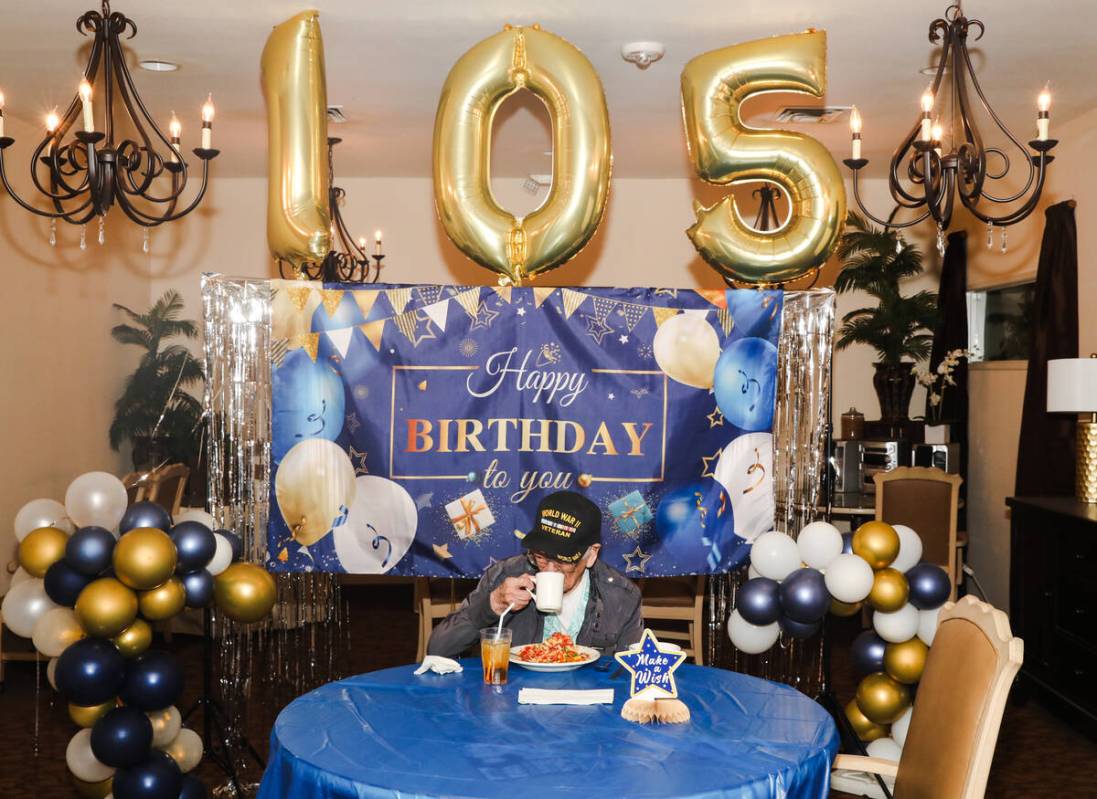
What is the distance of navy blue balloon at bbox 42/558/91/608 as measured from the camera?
369 centimetres

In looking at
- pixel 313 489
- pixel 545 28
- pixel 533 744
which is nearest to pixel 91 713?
pixel 313 489

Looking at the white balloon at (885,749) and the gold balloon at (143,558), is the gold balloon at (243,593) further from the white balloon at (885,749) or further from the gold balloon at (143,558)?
the white balloon at (885,749)

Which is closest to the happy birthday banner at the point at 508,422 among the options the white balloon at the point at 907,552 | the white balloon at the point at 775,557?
the white balloon at the point at 775,557

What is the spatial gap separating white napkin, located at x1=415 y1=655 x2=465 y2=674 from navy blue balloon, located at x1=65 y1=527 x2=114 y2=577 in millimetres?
1287

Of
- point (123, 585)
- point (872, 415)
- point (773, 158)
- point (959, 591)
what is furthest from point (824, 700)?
point (872, 415)

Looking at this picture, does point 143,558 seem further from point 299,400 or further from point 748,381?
point 748,381

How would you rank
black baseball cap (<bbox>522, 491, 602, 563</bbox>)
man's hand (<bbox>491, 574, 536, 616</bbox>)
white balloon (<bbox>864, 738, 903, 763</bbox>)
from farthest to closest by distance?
white balloon (<bbox>864, 738, 903, 763</bbox>)
black baseball cap (<bbox>522, 491, 602, 563</bbox>)
man's hand (<bbox>491, 574, 536, 616</bbox>)

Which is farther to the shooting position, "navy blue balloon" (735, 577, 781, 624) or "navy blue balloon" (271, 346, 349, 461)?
"navy blue balloon" (271, 346, 349, 461)

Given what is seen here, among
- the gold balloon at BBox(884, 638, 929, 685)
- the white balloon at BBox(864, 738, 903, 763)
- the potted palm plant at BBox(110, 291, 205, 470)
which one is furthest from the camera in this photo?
the potted palm plant at BBox(110, 291, 205, 470)

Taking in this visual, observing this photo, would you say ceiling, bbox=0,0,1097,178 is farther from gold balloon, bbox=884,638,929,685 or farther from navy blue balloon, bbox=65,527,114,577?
gold balloon, bbox=884,638,929,685

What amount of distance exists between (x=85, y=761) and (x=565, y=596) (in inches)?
68.3

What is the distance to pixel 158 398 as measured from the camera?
7.88 meters

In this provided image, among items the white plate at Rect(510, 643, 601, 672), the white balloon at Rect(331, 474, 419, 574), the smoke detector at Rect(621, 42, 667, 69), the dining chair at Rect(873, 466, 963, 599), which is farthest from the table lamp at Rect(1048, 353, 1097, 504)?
the white plate at Rect(510, 643, 601, 672)

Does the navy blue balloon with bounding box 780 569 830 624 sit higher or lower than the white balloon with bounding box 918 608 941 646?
higher
